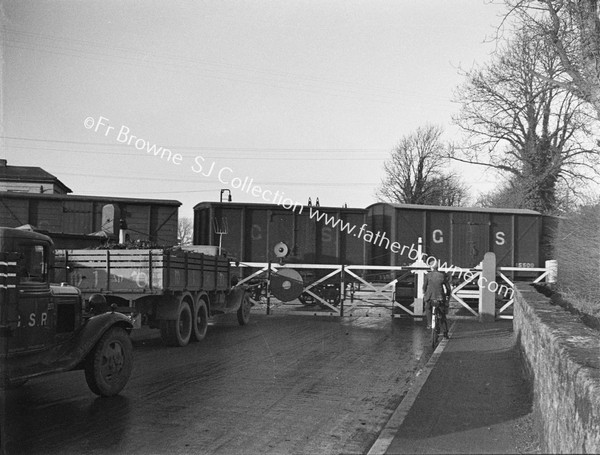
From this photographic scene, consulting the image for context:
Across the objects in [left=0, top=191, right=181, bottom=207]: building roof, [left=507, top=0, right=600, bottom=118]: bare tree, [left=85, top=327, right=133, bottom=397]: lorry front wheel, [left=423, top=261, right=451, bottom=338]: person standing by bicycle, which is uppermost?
[left=507, top=0, right=600, bottom=118]: bare tree

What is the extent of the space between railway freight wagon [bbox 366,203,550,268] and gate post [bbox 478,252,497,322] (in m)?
4.00

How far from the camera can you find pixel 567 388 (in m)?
3.75

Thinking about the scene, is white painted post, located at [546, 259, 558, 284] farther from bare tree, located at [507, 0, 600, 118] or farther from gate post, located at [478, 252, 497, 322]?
bare tree, located at [507, 0, 600, 118]

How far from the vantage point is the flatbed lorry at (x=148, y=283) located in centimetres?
1060

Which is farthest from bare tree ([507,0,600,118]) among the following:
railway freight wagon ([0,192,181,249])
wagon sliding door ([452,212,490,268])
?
railway freight wagon ([0,192,181,249])

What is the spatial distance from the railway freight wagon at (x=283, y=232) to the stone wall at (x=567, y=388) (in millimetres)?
14267

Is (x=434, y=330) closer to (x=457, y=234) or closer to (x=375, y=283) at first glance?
(x=457, y=234)

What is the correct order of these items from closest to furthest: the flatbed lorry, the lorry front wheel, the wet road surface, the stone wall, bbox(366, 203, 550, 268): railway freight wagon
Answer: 1. the stone wall
2. the wet road surface
3. the lorry front wheel
4. the flatbed lorry
5. bbox(366, 203, 550, 268): railway freight wagon

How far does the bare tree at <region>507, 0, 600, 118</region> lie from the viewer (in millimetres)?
10680

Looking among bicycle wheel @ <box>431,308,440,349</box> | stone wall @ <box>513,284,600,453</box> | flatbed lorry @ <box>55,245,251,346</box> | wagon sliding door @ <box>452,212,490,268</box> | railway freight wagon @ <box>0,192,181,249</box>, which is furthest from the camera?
wagon sliding door @ <box>452,212,490,268</box>

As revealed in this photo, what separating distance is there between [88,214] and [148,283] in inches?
402

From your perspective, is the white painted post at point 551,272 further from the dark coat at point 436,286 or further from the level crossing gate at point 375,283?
the dark coat at point 436,286

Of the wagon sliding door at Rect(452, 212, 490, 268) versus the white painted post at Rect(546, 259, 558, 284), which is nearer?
the white painted post at Rect(546, 259, 558, 284)

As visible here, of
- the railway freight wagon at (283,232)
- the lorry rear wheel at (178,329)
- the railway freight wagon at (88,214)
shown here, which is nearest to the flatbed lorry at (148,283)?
the lorry rear wheel at (178,329)
